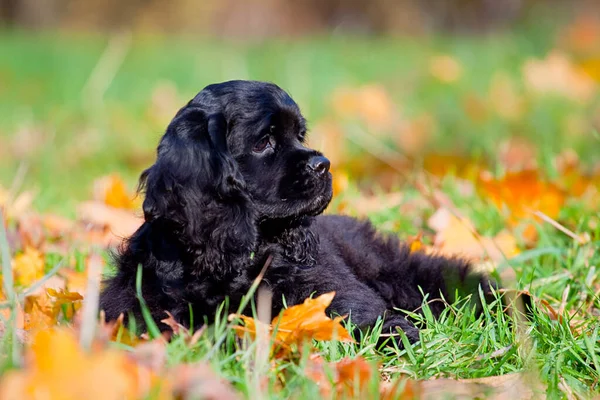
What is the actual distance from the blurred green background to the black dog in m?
1.13

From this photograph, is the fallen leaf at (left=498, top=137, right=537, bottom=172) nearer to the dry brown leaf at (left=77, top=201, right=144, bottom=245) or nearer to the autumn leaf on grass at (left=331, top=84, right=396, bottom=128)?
the autumn leaf on grass at (left=331, top=84, right=396, bottom=128)

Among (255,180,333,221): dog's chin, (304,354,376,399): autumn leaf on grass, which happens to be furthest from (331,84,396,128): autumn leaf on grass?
(304,354,376,399): autumn leaf on grass

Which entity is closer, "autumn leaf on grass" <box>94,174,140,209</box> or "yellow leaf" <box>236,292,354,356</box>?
"yellow leaf" <box>236,292,354,356</box>

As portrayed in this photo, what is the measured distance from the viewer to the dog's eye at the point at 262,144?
2.74 m

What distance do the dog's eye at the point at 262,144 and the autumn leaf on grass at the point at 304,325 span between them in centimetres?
78

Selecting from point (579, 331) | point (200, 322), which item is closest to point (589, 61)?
point (579, 331)

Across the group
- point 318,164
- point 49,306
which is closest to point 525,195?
point 318,164

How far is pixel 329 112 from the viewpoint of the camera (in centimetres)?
794

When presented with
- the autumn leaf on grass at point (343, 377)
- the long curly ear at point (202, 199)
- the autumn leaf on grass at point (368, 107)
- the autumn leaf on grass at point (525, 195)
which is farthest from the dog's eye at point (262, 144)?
the autumn leaf on grass at point (368, 107)

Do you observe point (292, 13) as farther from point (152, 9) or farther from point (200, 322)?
point (200, 322)

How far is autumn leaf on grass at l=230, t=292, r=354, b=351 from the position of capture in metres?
2.06

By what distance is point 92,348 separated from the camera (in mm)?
1683

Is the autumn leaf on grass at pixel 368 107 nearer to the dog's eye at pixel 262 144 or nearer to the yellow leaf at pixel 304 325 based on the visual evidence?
the dog's eye at pixel 262 144

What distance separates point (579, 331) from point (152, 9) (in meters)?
19.3
